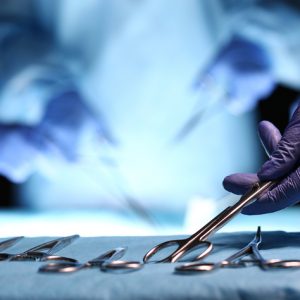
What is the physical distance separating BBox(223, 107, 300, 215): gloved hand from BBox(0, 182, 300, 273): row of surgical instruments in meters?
0.02

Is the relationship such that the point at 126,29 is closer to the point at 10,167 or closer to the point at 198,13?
the point at 198,13

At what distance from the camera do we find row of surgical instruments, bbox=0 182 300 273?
0.41 meters

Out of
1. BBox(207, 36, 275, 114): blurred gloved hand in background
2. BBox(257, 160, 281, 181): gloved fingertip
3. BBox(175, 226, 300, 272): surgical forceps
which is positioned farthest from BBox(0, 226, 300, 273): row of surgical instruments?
BBox(207, 36, 275, 114): blurred gloved hand in background

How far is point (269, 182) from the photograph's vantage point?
61cm

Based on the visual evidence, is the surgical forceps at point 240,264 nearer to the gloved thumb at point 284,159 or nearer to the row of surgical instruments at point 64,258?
the row of surgical instruments at point 64,258

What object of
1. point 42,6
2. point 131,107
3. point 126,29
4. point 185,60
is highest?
point 42,6

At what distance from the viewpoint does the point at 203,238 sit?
0.52m

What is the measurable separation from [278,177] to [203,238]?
15 centimetres

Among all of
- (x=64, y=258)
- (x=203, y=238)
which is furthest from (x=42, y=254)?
(x=203, y=238)

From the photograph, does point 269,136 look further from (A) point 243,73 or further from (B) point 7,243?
(A) point 243,73

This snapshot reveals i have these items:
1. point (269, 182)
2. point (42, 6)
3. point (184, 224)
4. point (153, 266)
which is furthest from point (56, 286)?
point (42, 6)

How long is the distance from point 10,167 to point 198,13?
114 cm

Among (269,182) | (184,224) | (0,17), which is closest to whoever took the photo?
(269,182)

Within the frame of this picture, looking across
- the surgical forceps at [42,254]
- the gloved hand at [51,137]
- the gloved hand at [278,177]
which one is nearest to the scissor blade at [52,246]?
the surgical forceps at [42,254]
